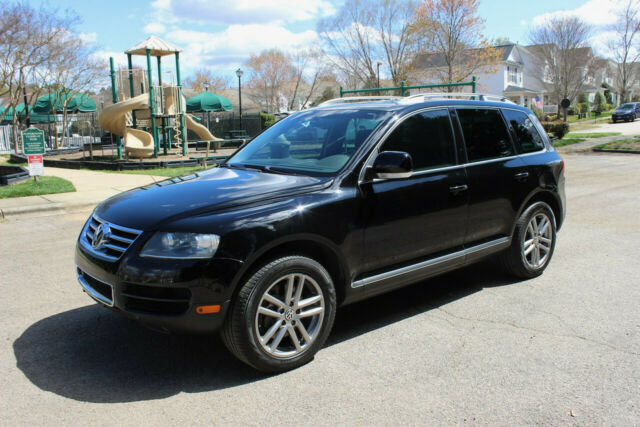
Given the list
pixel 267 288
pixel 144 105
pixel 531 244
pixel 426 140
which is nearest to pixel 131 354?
pixel 267 288

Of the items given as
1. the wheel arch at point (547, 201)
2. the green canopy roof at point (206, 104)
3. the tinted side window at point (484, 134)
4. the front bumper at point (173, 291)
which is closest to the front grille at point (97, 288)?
the front bumper at point (173, 291)

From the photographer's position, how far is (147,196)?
386 centimetres

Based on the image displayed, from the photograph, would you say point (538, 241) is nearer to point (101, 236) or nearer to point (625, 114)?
point (101, 236)

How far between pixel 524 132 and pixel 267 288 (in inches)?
137

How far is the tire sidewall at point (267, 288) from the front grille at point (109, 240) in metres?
0.83

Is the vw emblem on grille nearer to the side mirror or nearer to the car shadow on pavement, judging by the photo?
the car shadow on pavement

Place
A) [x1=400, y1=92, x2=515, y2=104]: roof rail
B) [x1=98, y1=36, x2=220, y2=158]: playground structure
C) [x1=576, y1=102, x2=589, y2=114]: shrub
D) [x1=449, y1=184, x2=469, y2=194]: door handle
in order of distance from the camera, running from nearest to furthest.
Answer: [x1=449, y1=184, x2=469, y2=194]: door handle < [x1=400, y1=92, x2=515, y2=104]: roof rail < [x1=98, y1=36, x2=220, y2=158]: playground structure < [x1=576, y1=102, x2=589, y2=114]: shrub

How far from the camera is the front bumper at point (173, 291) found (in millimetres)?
3164

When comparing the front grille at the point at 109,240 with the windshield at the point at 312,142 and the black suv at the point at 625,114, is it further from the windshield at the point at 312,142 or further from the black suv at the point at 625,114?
the black suv at the point at 625,114

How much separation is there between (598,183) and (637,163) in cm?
601

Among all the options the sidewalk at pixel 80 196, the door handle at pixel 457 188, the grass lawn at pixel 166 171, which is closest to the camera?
the door handle at pixel 457 188

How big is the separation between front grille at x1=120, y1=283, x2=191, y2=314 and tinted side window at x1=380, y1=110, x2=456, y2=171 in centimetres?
191

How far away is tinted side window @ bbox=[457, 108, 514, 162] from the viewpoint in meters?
4.83

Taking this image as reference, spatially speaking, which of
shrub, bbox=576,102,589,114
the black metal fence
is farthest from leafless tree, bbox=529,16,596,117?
Result: the black metal fence
